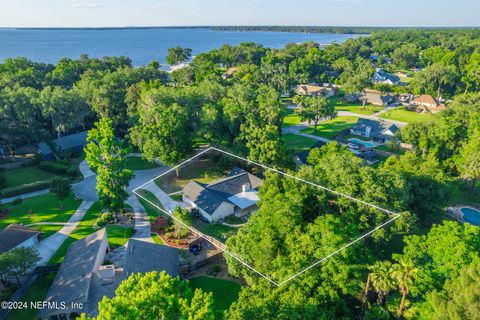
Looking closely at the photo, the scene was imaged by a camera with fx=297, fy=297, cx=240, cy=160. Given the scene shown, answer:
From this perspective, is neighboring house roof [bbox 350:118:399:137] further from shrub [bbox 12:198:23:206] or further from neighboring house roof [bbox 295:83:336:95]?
shrub [bbox 12:198:23:206]

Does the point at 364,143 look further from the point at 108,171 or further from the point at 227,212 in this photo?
the point at 108,171

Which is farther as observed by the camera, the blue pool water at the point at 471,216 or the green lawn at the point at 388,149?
the green lawn at the point at 388,149

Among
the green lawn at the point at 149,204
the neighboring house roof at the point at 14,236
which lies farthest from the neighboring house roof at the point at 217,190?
the neighboring house roof at the point at 14,236

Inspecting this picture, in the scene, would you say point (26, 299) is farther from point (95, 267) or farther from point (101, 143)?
point (101, 143)

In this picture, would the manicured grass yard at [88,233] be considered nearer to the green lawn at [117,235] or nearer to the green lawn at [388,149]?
the green lawn at [117,235]

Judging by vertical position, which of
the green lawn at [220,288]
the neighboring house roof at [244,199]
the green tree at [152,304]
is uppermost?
the green tree at [152,304]
